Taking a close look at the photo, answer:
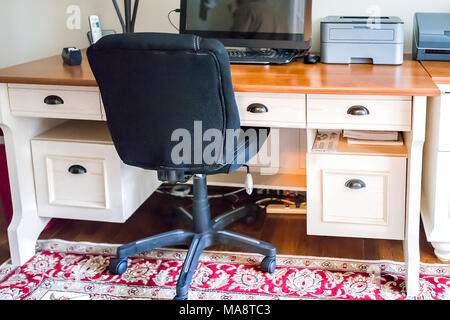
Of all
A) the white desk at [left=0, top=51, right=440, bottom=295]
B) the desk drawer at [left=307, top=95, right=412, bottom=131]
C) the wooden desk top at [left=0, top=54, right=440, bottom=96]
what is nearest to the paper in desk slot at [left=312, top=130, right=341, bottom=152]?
the white desk at [left=0, top=51, right=440, bottom=295]

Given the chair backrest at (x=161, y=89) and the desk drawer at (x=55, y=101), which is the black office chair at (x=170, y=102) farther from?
the desk drawer at (x=55, y=101)

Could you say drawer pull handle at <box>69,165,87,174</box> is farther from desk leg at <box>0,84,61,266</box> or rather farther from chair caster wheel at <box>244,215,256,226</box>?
chair caster wheel at <box>244,215,256,226</box>

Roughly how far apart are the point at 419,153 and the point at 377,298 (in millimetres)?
511

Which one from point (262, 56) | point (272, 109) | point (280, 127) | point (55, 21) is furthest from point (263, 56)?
point (55, 21)

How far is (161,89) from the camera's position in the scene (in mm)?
1896

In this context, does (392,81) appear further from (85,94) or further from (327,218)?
(85,94)

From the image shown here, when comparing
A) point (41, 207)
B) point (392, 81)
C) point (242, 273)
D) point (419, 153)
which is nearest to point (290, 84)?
point (392, 81)

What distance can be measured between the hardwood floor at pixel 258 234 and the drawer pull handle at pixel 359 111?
63 centimetres

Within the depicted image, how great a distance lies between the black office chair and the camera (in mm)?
1833

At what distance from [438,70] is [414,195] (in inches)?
18.0

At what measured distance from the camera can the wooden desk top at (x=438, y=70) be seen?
6.74 ft

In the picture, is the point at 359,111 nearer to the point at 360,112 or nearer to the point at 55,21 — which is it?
the point at 360,112

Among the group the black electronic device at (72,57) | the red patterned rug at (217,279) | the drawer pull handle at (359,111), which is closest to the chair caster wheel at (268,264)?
the red patterned rug at (217,279)
